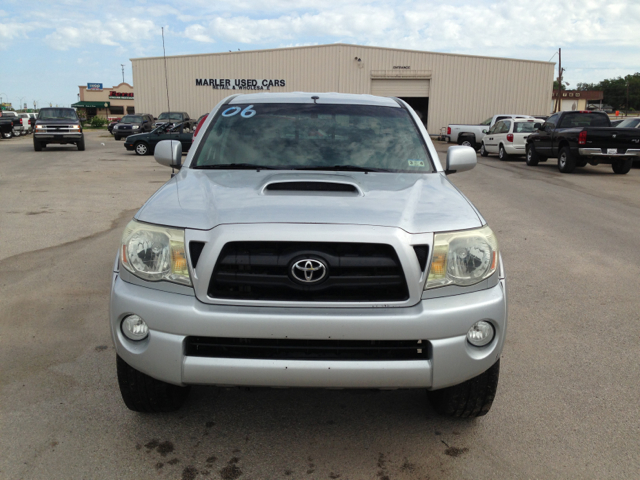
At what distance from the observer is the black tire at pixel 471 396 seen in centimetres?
286

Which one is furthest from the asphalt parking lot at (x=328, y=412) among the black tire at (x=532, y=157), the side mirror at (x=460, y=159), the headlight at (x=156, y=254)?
the black tire at (x=532, y=157)

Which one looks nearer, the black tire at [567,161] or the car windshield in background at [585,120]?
the black tire at [567,161]

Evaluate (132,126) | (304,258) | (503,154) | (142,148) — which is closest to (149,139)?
(142,148)

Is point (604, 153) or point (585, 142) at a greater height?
point (585, 142)

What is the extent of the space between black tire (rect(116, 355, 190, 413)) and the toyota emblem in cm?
98

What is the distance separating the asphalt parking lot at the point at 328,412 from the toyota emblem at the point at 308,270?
776mm

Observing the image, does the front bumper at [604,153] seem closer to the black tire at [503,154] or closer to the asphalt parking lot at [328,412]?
the black tire at [503,154]

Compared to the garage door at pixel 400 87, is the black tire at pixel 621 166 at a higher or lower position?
lower

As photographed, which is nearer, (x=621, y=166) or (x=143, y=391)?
(x=143, y=391)

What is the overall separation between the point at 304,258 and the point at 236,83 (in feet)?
129

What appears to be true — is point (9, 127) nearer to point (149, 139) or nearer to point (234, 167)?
point (149, 139)

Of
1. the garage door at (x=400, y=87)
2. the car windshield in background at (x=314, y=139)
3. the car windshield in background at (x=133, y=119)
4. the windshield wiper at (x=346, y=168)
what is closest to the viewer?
the windshield wiper at (x=346, y=168)

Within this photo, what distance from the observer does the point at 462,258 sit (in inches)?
104

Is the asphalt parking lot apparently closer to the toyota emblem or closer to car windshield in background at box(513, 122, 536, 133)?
the toyota emblem
